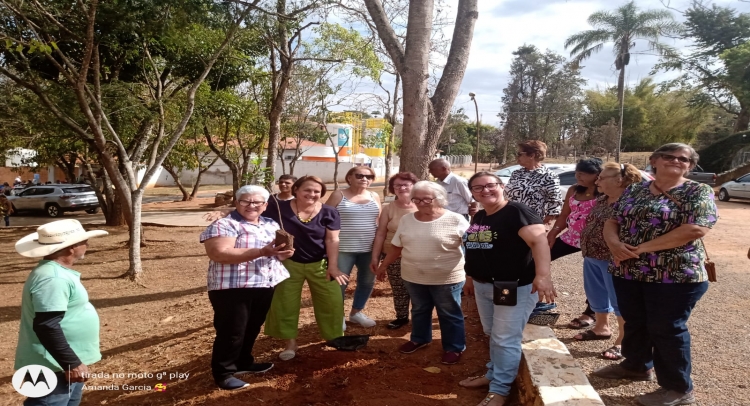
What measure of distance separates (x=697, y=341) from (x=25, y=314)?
5.01 meters

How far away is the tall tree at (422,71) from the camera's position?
495 centimetres

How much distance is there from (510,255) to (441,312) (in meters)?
0.88

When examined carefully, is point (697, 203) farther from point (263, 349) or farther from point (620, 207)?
point (263, 349)

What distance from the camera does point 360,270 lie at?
4.62 meters

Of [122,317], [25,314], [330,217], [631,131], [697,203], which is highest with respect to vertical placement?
[631,131]

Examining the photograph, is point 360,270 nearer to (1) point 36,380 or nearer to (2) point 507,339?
(2) point 507,339

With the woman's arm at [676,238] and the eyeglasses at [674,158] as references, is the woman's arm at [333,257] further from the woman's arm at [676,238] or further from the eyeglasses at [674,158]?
the eyeglasses at [674,158]

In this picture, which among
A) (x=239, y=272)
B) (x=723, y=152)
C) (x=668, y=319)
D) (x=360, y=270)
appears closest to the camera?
(x=668, y=319)

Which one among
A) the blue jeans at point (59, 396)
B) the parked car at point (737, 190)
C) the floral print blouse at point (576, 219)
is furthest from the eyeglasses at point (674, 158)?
the parked car at point (737, 190)

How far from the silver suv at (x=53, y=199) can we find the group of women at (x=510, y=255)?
20360 mm

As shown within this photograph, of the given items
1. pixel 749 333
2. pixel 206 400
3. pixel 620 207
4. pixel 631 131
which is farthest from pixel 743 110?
pixel 206 400

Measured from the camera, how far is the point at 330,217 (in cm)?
393

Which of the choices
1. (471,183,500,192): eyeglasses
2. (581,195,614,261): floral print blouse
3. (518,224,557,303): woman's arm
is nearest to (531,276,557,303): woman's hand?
(518,224,557,303): woman's arm

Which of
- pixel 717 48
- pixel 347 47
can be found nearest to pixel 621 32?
pixel 717 48
